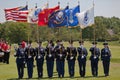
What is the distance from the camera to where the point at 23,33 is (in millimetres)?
79438

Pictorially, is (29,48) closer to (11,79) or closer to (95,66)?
(11,79)

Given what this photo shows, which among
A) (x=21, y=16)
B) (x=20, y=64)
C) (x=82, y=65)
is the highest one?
(x=21, y=16)

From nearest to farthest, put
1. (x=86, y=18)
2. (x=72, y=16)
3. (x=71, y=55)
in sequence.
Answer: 1. (x=71, y=55)
2. (x=86, y=18)
3. (x=72, y=16)

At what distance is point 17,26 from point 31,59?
60925 mm

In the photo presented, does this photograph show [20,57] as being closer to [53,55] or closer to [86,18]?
[53,55]

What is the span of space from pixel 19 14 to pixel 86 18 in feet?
18.8

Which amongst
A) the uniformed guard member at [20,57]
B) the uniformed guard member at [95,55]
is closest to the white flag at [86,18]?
the uniformed guard member at [95,55]

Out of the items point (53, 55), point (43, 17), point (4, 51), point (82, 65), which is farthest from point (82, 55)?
point (4, 51)

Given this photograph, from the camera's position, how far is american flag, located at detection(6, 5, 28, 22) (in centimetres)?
2587

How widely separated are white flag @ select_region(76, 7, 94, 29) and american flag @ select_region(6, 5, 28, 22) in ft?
16.3

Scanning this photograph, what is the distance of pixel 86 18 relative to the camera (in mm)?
22016

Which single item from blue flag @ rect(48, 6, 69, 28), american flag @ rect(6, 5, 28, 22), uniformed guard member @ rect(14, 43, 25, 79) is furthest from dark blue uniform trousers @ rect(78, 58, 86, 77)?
american flag @ rect(6, 5, 28, 22)

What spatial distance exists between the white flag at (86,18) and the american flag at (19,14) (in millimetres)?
4981

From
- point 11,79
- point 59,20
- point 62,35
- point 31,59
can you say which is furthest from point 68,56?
point 62,35
